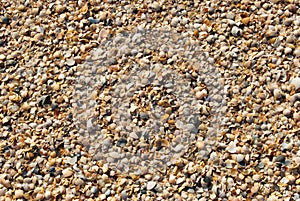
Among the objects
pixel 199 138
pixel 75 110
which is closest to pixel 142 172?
pixel 199 138

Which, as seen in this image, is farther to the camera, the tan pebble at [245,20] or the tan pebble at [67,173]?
the tan pebble at [245,20]

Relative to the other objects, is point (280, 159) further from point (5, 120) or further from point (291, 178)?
point (5, 120)

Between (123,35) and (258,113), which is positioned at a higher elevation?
(123,35)

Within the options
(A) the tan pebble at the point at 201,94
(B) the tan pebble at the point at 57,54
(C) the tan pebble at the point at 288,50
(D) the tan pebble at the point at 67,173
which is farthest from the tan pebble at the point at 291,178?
(B) the tan pebble at the point at 57,54

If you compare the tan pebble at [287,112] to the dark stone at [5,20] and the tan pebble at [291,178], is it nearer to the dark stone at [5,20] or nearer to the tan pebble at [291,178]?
the tan pebble at [291,178]

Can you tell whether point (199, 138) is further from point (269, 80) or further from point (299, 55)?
point (299, 55)

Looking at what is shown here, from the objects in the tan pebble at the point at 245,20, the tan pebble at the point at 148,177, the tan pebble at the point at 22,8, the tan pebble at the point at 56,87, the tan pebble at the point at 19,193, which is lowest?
the tan pebble at the point at 19,193

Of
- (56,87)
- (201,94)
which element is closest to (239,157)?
(201,94)

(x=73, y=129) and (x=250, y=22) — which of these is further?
(x=250, y=22)
